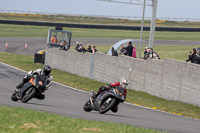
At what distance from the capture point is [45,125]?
988 cm

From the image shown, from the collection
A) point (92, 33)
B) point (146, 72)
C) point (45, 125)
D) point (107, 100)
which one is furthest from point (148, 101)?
point (92, 33)

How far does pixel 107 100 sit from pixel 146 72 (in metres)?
10.4

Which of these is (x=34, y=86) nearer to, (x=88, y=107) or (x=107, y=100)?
(x=88, y=107)

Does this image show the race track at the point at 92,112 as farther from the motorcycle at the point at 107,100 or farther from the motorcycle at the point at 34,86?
the motorcycle at the point at 34,86

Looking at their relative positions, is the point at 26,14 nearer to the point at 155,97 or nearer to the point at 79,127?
the point at 155,97

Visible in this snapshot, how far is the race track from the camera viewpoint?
43.2 ft

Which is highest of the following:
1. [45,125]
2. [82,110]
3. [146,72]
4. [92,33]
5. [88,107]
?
[92,33]

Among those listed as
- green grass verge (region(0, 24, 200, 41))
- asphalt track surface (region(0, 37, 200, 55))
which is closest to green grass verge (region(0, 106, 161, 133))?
asphalt track surface (region(0, 37, 200, 55))

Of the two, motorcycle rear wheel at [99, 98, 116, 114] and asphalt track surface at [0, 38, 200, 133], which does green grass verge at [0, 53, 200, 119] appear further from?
motorcycle rear wheel at [99, 98, 116, 114]

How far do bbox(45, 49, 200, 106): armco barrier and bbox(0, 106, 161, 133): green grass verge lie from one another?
9909 mm

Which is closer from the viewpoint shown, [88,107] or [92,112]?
[92,112]

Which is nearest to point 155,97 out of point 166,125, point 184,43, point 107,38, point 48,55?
point 166,125

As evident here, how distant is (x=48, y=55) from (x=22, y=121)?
26.4 m

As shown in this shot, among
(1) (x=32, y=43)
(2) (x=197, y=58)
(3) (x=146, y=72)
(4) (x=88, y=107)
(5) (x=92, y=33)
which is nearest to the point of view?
(4) (x=88, y=107)
